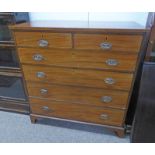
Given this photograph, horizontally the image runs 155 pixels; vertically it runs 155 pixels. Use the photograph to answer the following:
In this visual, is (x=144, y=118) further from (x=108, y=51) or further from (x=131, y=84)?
(x=108, y=51)

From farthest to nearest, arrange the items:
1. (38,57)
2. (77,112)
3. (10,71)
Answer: (10,71)
(77,112)
(38,57)

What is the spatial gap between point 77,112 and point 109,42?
795 millimetres

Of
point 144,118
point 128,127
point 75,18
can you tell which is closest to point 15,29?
point 75,18

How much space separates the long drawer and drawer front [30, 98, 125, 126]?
45 centimetres

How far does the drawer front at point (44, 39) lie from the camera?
128cm

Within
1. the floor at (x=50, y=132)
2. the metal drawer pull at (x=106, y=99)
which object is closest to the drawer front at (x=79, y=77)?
the metal drawer pull at (x=106, y=99)

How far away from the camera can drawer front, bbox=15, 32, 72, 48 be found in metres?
1.28

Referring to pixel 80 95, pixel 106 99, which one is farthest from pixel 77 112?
pixel 106 99

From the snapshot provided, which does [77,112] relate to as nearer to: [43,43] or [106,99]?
[106,99]

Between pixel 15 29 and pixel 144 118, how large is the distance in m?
1.34

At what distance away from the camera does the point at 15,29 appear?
4.36 feet

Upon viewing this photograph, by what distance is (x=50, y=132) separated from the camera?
69.2 inches

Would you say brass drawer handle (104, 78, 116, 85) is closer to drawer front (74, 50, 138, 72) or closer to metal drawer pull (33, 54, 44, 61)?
drawer front (74, 50, 138, 72)

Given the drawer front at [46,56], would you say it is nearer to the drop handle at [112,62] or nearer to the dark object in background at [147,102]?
the drop handle at [112,62]
